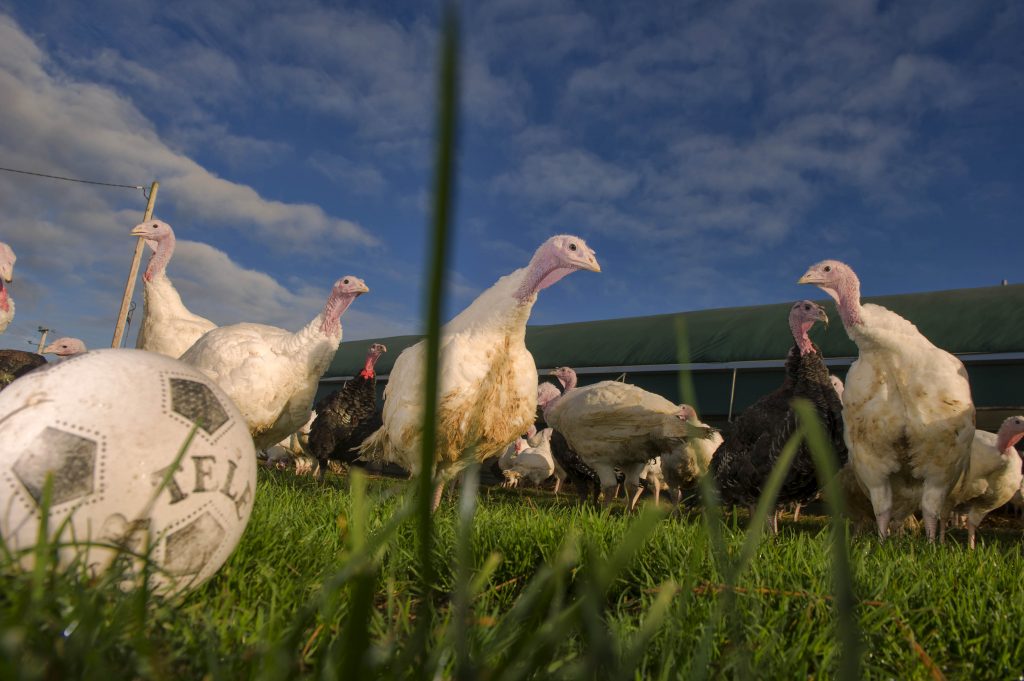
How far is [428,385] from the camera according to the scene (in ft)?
1.08

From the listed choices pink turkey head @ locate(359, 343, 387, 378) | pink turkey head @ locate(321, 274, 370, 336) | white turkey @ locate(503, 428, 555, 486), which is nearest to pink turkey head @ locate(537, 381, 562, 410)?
white turkey @ locate(503, 428, 555, 486)

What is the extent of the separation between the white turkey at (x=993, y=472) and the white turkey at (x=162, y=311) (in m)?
9.06

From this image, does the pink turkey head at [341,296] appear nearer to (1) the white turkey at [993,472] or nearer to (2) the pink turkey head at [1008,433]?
(1) the white turkey at [993,472]

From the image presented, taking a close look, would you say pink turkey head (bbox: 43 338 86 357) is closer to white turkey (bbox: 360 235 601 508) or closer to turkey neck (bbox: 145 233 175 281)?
turkey neck (bbox: 145 233 175 281)

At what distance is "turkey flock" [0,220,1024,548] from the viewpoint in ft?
17.4

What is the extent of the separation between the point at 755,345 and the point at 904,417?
8.81m

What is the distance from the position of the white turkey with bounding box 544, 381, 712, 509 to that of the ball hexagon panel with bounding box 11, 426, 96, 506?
6.42 m

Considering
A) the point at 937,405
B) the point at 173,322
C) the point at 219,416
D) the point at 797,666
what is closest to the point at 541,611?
the point at 797,666

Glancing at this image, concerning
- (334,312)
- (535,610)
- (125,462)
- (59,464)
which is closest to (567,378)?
(334,312)

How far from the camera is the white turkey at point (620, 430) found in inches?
309

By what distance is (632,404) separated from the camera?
7953 mm

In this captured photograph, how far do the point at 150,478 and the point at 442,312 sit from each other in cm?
203

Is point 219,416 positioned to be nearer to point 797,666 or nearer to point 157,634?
point 157,634

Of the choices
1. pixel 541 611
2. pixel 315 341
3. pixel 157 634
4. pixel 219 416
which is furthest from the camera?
pixel 315 341
